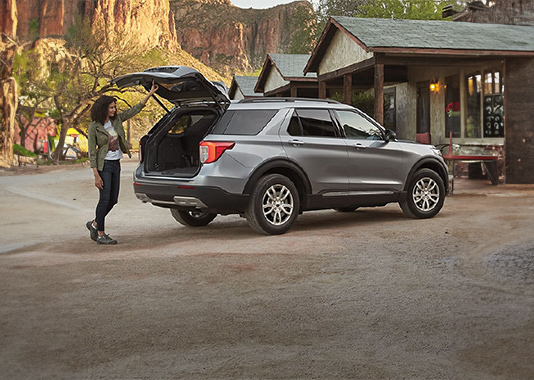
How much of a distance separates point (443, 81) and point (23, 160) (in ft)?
78.2

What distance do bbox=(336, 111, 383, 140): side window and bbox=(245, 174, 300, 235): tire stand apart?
1522 mm

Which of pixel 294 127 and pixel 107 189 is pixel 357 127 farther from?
pixel 107 189

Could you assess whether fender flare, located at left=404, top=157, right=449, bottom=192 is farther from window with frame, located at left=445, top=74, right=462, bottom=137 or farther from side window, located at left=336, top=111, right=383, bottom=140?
window with frame, located at left=445, top=74, right=462, bottom=137

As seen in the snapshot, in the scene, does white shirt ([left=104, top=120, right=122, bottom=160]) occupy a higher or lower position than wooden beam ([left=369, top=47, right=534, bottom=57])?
lower

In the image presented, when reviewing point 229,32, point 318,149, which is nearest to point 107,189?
point 318,149

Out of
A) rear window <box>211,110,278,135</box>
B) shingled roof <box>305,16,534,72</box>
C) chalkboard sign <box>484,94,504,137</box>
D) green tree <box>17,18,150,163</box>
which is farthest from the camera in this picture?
green tree <box>17,18,150,163</box>

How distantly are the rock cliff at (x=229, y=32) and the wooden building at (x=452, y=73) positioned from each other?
13187 cm

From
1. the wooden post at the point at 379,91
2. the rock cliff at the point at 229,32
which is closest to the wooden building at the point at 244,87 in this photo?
the wooden post at the point at 379,91

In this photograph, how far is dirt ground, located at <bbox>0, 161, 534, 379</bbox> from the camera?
4.21 m

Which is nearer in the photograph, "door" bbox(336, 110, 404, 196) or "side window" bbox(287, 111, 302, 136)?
"side window" bbox(287, 111, 302, 136)

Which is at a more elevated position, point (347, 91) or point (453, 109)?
point (347, 91)

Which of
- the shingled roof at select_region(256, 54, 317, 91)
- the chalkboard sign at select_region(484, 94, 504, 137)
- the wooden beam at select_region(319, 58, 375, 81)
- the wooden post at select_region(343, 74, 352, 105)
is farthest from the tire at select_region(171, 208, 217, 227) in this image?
the shingled roof at select_region(256, 54, 317, 91)

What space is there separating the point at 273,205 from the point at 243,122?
1176 millimetres

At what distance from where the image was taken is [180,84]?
9.87 metres
